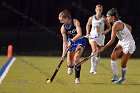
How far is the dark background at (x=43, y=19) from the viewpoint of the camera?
96.8ft

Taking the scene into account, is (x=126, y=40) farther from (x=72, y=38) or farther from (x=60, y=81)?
(x=60, y=81)

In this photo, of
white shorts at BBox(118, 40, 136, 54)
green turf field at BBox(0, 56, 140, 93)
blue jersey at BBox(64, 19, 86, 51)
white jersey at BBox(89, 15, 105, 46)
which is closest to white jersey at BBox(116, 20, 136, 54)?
white shorts at BBox(118, 40, 136, 54)

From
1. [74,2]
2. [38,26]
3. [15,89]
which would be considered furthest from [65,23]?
[38,26]

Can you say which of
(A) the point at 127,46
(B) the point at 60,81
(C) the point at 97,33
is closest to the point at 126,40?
(A) the point at 127,46

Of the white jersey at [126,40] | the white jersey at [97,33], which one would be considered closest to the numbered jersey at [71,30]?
the white jersey at [126,40]

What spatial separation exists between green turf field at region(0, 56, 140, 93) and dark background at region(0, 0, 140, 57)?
10.1m

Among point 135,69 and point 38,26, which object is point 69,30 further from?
point 38,26

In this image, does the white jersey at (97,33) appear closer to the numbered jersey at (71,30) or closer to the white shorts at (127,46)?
the numbered jersey at (71,30)

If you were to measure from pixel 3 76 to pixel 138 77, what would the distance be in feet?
11.6

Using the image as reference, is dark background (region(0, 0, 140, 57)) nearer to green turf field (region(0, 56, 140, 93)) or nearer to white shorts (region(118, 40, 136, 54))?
green turf field (region(0, 56, 140, 93))

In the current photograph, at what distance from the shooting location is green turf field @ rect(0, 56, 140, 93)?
42.0 ft

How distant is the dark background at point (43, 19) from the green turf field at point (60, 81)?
10.1 m

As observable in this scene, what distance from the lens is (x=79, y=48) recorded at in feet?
47.4

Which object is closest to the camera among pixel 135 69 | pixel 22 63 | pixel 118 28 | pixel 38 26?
pixel 118 28
